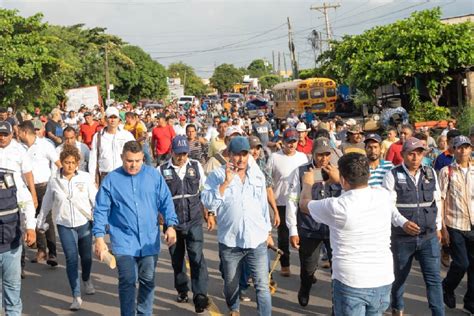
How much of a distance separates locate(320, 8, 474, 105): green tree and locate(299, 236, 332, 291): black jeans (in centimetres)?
1610

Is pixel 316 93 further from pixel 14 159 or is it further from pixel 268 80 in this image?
pixel 268 80

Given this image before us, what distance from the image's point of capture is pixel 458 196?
256 inches

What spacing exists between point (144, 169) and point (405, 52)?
1790cm

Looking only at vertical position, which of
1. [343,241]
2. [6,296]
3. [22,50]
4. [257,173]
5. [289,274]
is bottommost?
[289,274]

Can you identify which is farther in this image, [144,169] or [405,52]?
[405,52]

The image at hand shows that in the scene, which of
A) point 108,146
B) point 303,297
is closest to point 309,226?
point 303,297

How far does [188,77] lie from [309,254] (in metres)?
131

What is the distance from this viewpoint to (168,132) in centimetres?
1380

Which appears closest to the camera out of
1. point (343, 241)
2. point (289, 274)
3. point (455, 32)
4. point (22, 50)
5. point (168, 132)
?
A: point (343, 241)

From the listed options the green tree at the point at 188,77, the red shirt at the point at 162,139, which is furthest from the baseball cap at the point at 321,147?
the green tree at the point at 188,77

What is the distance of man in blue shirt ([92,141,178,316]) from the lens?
559 cm

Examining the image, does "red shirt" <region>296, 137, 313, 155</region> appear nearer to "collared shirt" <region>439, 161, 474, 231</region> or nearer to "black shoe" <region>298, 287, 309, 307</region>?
"black shoe" <region>298, 287, 309, 307</region>

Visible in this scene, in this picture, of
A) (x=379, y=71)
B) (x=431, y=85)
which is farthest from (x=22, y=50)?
(x=431, y=85)

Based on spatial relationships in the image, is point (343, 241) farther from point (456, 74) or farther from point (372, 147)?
point (456, 74)
